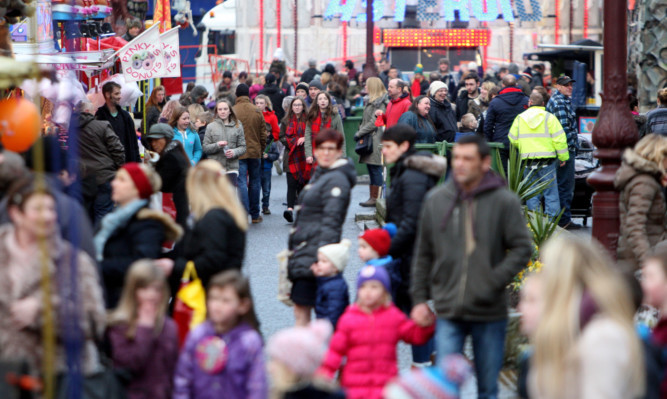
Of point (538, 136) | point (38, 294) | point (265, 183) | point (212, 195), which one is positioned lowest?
point (265, 183)

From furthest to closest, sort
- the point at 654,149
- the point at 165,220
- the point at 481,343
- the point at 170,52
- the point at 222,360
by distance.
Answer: the point at 170,52 < the point at 654,149 < the point at 165,220 < the point at 481,343 < the point at 222,360

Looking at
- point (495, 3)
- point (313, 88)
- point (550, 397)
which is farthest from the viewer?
point (495, 3)

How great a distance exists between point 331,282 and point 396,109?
24.3ft

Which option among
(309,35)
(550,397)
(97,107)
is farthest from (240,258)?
(309,35)

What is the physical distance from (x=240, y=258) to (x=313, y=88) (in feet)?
35.5

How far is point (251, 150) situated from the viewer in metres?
14.6

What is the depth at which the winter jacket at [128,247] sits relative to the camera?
6.25 m

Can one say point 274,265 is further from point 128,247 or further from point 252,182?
point 128,247

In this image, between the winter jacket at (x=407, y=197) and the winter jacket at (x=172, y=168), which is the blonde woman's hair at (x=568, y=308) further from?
the winter jacket at (x=172, y=168)

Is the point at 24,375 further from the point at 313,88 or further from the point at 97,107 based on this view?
the point at 313,88

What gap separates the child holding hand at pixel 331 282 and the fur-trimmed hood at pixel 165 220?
1.02 meters

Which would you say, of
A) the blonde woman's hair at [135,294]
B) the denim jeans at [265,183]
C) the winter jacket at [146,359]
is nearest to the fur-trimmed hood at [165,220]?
the blonde woman's hair at [135,294]

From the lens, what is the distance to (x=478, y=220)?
5.90m

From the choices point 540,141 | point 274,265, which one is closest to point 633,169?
point 274,265
